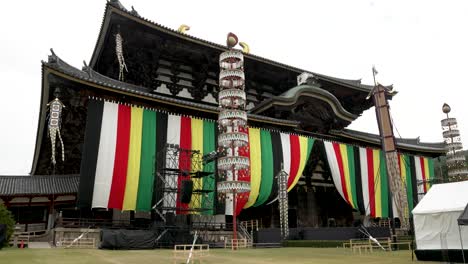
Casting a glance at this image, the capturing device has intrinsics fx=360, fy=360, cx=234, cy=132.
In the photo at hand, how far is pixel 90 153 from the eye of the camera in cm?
1909

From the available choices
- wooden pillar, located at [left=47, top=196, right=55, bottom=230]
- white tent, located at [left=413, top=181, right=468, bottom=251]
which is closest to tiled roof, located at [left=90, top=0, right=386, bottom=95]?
wooden pillar, located at [left=47, top=196, right=55, bottom=230]

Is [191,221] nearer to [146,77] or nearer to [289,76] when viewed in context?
[146,77]

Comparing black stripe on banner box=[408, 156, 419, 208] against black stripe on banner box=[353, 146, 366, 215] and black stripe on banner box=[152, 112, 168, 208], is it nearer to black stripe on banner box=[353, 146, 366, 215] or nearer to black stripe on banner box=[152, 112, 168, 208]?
black stripe on banner box=[353, 146, 366, 215]

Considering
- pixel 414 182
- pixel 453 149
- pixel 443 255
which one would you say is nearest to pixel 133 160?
pixel 443 255

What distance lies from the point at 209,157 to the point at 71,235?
27.8ft

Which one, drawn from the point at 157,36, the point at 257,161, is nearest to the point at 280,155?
the point at 257,161

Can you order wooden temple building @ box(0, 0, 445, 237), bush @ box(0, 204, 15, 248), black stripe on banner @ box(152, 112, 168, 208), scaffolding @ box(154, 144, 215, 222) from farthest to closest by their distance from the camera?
black stripe on banner @ box(152, 112, 168, 208) < wooden temple building @ box(0, 0, 445, 237) < scaffolding @ box(154, 144, 215, 222) < bush @ box(0, 204, 15, 248)

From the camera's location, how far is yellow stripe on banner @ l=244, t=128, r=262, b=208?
937 inches

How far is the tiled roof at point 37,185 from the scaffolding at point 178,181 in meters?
6.26

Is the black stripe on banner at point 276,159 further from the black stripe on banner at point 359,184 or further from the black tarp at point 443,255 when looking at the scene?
the black tarp at point 443,255

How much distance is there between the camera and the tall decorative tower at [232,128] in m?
19.3

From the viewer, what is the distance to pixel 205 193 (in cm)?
2245

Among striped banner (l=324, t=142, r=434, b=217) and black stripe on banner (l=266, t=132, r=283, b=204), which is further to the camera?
striped banner (l=324, t=142, r=434, b=217)

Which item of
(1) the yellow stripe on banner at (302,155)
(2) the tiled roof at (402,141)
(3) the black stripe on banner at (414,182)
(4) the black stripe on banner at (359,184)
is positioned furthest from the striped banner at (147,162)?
(3) the black stripe on banner at (414,182)
